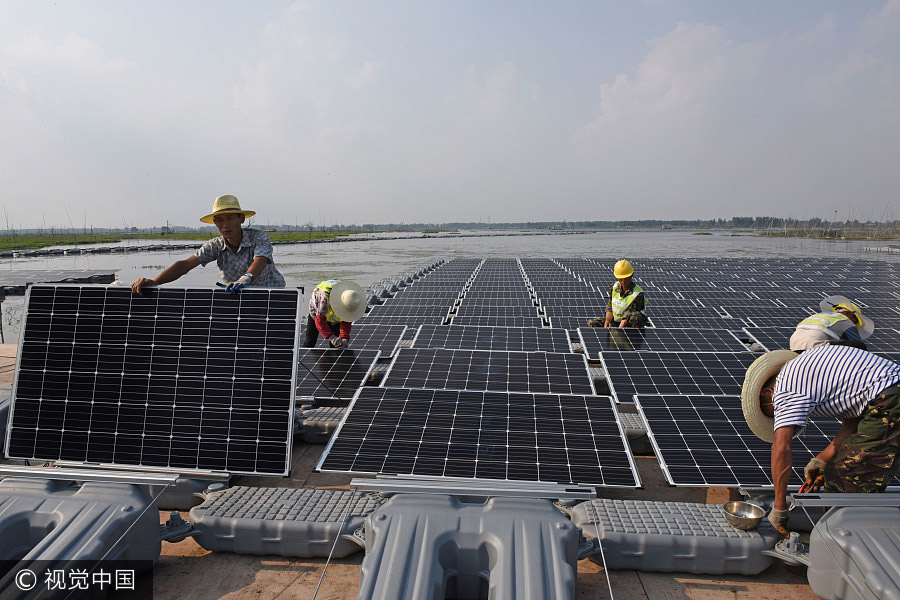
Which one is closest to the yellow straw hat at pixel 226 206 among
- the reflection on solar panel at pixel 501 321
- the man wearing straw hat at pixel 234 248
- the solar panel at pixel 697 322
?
the man wearing straw hat at pixel 234 248

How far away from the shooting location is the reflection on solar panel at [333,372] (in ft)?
23.2

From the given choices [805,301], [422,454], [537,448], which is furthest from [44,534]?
[805,301]

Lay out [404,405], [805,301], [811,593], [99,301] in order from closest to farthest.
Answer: [811,593], [99,301], [404,405], [805,301]

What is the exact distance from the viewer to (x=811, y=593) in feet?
12.1

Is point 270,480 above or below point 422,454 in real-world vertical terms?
below

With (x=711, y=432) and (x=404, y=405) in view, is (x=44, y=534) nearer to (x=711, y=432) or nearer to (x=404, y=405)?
(x=404, y=405)

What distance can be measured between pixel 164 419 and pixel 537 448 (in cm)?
369

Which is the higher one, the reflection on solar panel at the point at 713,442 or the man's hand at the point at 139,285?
the man's hand at the point at 139,285

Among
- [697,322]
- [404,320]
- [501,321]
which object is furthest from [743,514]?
[404,320]

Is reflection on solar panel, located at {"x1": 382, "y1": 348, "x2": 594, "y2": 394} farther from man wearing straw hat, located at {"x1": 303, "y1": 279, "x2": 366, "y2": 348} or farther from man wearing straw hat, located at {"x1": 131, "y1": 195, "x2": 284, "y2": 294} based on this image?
man wearing straw hat, located at {"x1": 131, "y1": 195, "x2": 284, "y2": 294}

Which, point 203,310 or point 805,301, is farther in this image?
point 805,301

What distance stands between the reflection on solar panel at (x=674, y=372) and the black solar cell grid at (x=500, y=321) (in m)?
4.48

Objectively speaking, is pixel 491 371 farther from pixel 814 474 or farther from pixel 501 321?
pixel 501 321

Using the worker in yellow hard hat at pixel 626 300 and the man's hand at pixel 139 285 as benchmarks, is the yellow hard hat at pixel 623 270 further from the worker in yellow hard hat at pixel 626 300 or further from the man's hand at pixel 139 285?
the man's hand at pixel 139 285
